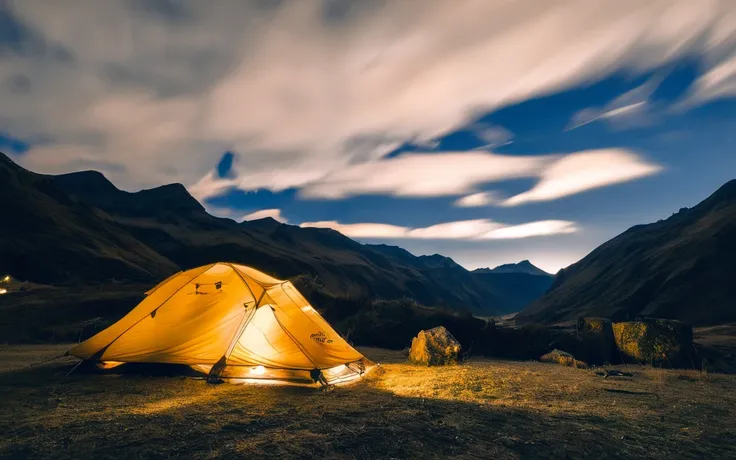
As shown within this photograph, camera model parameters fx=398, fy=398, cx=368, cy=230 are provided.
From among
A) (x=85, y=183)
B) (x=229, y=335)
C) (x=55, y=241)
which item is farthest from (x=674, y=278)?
(x=85, y=183)

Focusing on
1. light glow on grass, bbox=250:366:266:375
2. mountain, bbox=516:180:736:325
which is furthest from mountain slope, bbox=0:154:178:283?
mountain, bbox=516:180:736:325

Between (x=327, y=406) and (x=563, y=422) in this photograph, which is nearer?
(x=563, y=422)

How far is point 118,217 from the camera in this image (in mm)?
110375

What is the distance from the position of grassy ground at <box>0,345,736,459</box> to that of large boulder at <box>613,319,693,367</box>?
4.79m

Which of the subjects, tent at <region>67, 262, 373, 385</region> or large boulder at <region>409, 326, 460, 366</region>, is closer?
tent at <region>67, 262, 373, 385</region>

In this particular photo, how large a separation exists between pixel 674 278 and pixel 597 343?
4784 centimetres

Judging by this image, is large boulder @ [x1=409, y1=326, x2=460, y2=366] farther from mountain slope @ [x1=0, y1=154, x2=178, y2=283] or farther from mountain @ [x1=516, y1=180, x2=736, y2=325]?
mountain slope @ [x1=0, y1=154, x2=178, y2=283]

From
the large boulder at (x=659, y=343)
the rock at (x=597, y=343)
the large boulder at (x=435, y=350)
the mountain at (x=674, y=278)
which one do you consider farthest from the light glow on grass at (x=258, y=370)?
the mountain at (x=674, y=278)

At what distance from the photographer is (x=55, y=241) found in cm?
5625

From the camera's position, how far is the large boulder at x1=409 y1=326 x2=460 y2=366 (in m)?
15.2

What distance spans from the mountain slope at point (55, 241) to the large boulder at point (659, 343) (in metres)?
50.2

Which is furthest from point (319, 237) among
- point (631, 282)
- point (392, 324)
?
point (392, 324)

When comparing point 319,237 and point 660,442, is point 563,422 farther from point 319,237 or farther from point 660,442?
point 319,237

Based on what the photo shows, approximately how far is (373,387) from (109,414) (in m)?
6.02
